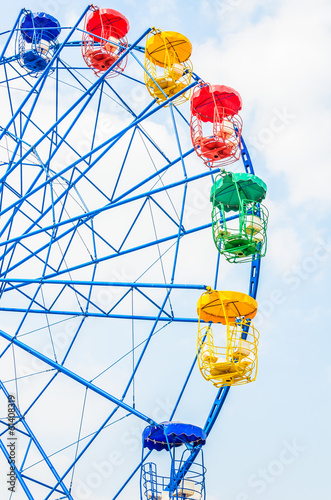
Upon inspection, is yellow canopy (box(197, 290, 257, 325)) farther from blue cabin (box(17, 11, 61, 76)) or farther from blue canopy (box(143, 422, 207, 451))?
blue cabin (box(17, 11, 61, 76))

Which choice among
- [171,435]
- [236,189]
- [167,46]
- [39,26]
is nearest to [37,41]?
[39,26]

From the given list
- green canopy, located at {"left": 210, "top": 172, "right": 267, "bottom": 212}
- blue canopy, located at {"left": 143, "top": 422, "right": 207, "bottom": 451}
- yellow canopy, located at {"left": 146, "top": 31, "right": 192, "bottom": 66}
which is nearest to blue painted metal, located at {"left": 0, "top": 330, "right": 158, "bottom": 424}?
blue canopy, located at {"left": 143, "top": 422, "right": 207, "bottom": 451}

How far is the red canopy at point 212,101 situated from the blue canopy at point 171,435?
604cm

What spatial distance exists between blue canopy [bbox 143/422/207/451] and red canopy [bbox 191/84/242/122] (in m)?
6.04

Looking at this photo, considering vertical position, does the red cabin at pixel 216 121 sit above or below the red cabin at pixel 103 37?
below

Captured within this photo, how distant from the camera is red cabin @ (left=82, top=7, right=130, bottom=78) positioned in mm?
18891

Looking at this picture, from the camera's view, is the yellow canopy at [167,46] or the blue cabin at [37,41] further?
the blue cabin at [37,41]

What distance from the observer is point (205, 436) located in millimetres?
15695

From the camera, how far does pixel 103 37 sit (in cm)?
1877

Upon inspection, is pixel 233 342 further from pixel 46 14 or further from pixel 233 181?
pixel 46 14

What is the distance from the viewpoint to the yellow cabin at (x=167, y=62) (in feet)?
54.2

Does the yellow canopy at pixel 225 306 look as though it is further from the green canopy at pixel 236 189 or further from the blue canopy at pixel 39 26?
the blue canopy at pixel 39 26

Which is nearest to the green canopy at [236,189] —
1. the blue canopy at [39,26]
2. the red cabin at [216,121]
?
the red cabin at [216,121]

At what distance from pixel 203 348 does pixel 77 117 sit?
4.87 m
